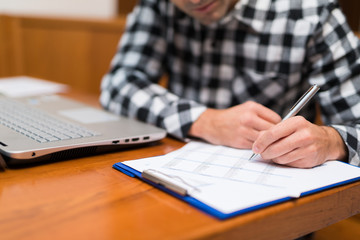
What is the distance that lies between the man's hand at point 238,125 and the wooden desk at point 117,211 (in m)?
0.20

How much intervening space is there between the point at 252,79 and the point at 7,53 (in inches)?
64.1

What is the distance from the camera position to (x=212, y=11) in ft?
3.17

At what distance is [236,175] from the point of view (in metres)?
0.60

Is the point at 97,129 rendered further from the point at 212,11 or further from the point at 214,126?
the point at 212,11

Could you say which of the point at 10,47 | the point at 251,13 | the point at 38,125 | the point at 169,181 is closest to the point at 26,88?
the point at 38,125

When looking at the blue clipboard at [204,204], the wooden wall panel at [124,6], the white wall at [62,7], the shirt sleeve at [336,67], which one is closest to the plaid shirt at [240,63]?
the shirt sleeve at [336,67]

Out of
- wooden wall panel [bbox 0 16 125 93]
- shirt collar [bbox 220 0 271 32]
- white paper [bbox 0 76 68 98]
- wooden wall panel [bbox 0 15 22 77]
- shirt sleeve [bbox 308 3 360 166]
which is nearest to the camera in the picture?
shirt sleeve [bbox 308 3 360 166]

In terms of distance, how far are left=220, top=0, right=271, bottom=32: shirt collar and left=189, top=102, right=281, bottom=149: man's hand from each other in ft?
1.05

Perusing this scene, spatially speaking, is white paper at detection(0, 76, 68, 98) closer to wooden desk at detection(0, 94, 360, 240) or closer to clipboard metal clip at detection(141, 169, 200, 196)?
wooden desk at detection(0, 94, 360, 240)

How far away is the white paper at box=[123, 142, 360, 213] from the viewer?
0.52 metres

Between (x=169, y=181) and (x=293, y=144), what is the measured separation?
0.22 m

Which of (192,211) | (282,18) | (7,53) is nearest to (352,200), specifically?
(192,211)

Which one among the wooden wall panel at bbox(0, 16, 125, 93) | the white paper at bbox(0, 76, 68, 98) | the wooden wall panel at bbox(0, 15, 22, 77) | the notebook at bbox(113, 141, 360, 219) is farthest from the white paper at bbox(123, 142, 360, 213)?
the wooden wall panel at bbox(0, 15, 22, 77)

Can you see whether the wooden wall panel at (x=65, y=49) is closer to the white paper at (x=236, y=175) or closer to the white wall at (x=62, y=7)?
the white wall at (x=62, y=7)
